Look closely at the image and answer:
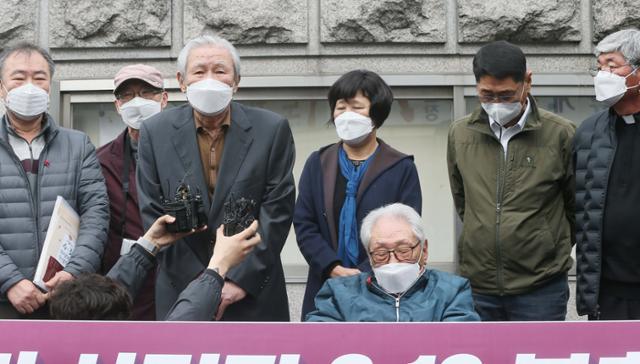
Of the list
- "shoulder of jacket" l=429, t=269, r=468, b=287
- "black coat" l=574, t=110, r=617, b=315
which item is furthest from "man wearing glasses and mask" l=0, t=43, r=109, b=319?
"black coat" l=574, t=110, r=617, b=315

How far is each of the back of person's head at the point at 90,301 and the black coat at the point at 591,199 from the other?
2260mm

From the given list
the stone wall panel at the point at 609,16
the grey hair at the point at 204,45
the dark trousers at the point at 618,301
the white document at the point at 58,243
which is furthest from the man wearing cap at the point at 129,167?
the stone wall panel at the point at 609,16

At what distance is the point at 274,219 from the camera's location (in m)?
4.75

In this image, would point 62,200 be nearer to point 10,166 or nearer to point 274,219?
point 10,166

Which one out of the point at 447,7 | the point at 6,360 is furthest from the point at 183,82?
the point at 447,7

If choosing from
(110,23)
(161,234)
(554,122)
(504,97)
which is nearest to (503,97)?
(504,97)

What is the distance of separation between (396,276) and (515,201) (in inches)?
42.1

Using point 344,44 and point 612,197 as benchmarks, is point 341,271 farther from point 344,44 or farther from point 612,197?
point 344,44

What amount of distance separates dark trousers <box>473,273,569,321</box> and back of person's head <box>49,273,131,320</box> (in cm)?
211

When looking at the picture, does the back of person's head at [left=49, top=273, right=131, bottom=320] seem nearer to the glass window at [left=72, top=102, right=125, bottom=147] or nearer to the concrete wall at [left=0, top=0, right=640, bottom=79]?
the concrete wall at [left=0, top=0, right=640, bottom=79]

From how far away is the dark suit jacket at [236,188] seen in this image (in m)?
4.70

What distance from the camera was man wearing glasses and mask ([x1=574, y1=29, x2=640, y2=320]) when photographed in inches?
195

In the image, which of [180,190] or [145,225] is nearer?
[180,190]

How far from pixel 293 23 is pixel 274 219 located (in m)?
2.63
